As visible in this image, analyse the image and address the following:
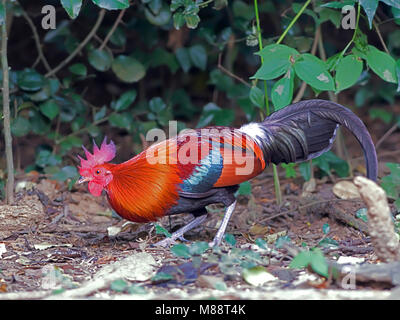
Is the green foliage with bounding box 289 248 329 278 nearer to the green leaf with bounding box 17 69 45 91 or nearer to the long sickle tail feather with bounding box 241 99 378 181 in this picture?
the long sickle tail feather with bounding box 241 99 378 181

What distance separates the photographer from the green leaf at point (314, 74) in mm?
4410

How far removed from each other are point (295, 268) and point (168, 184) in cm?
111

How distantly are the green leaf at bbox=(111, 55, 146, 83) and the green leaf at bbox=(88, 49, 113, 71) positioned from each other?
136 mm

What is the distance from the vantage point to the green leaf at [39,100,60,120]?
245 inches

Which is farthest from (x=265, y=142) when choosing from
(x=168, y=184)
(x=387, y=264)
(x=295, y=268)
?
(x=387, y=264)

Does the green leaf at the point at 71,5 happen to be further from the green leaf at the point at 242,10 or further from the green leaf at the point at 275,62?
the green leaf at the point at 242,10

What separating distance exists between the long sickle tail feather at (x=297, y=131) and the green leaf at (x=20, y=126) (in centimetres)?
247

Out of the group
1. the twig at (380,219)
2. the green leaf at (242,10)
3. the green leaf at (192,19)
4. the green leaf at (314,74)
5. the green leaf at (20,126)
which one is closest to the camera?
the twig at (380,219)

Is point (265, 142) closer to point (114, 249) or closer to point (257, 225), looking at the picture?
point (257, 225)

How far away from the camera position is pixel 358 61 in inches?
182

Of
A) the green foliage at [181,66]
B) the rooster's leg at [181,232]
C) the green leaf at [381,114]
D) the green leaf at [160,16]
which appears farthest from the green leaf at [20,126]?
the green leaf at [381,114]

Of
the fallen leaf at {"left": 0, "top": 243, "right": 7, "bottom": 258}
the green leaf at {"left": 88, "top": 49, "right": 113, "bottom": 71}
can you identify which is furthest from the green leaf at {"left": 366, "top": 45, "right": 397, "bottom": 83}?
the fallen leaf at {"left": 0, "top": 243, "right": 7, "bottom": 258}

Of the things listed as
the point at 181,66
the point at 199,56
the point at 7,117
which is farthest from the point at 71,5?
the point at 181,66

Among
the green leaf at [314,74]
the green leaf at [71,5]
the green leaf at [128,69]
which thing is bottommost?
the green leaf at [314,74]
